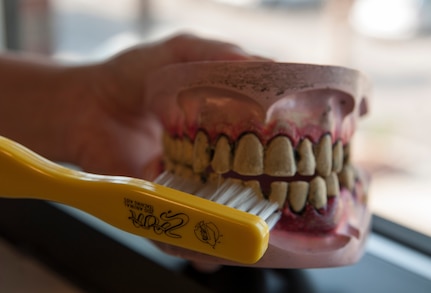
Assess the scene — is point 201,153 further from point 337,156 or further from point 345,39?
point 345,39

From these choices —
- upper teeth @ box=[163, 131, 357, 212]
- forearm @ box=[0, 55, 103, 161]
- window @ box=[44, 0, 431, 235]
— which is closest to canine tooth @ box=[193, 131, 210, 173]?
upper teeth @ box=[163, 131, 357, 212]

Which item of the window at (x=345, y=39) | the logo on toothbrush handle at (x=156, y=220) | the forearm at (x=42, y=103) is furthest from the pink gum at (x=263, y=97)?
the window at (x=345, y=39)

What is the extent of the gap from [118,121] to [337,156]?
0.97 ft

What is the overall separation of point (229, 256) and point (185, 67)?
169 mm

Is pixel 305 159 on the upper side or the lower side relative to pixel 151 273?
upper

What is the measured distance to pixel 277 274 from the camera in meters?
0.54

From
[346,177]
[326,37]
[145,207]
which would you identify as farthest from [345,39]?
[145,207]

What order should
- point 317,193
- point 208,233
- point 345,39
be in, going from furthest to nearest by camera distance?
point 345,39
point 317,193
point 208,233

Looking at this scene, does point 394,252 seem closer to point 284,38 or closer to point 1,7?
point 284,38

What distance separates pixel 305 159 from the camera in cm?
44

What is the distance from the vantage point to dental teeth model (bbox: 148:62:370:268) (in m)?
0.42

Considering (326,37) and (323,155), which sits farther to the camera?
(326,37)

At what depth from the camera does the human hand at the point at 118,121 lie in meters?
0.63

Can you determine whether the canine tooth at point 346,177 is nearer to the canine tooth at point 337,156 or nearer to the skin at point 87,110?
the canine tooth at point 337,156
